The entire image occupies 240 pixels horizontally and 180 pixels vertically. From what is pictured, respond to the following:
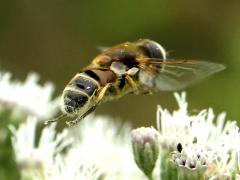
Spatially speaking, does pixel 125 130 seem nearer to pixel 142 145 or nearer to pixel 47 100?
pixel 47 100

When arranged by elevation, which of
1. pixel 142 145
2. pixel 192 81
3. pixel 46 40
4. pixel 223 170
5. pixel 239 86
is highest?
pixel 46 40

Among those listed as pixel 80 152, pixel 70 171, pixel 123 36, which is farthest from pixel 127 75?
pixel 123 36

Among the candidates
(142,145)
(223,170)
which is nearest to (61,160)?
(142,145)

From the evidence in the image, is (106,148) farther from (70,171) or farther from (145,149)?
(145,149)

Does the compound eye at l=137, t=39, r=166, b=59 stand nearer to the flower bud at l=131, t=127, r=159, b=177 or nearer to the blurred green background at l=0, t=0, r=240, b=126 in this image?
the flower bud at l=131, t=127, r=159, b=177

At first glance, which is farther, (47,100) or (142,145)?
(47,100)

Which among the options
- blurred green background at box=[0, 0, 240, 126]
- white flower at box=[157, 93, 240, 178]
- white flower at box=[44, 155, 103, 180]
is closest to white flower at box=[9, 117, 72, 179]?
white flower at box=[44, 155, 103, 180]
